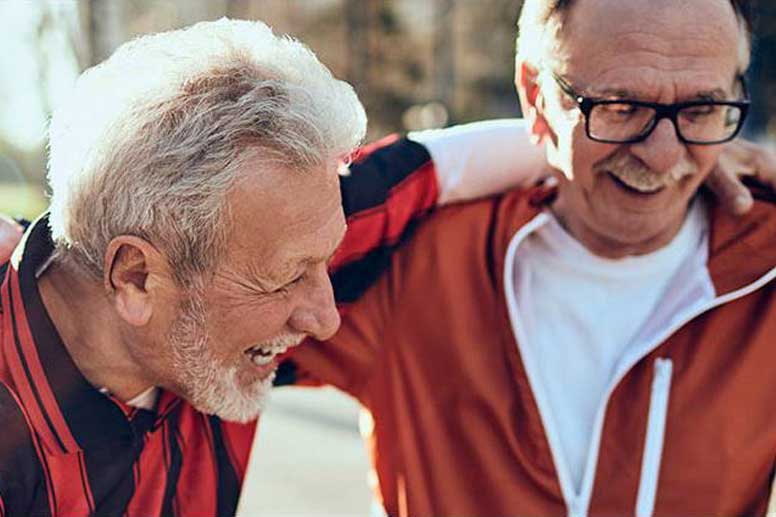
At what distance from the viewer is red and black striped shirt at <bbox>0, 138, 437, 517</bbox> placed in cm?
180

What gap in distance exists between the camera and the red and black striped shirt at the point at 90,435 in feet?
5.91

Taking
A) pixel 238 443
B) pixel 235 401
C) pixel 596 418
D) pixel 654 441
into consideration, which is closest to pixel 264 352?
pixel 235 401

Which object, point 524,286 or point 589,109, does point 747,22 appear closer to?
point 589,109

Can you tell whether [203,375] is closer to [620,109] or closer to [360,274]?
[360,274]

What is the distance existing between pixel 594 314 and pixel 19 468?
A: 127cm

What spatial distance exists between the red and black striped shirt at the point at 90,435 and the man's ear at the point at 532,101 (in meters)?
0.38

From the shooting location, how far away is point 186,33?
1926 millimetres

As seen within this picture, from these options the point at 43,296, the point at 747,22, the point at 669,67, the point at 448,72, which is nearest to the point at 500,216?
the point at 669,67

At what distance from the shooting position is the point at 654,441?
2242 millimetres

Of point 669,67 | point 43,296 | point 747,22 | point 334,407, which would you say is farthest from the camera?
point 334,407

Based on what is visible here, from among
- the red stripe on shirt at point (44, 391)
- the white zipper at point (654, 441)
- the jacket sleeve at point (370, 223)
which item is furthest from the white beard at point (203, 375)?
the white zipper at point (654, 441)

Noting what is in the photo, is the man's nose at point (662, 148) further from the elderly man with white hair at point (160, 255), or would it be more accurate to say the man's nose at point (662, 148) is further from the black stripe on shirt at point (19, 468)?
the black stripe on shirt at point (19, 468)

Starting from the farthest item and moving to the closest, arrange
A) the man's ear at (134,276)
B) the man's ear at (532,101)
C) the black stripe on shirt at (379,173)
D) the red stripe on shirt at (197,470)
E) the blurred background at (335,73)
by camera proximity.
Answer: the blurred background at (335,73) → the man's ear at (532,101) → the black stripe on shirt at (379,173) → the red stripe on shirt at (197,470) → the man's ear at (134,276)

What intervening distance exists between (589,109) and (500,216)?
0.35m
